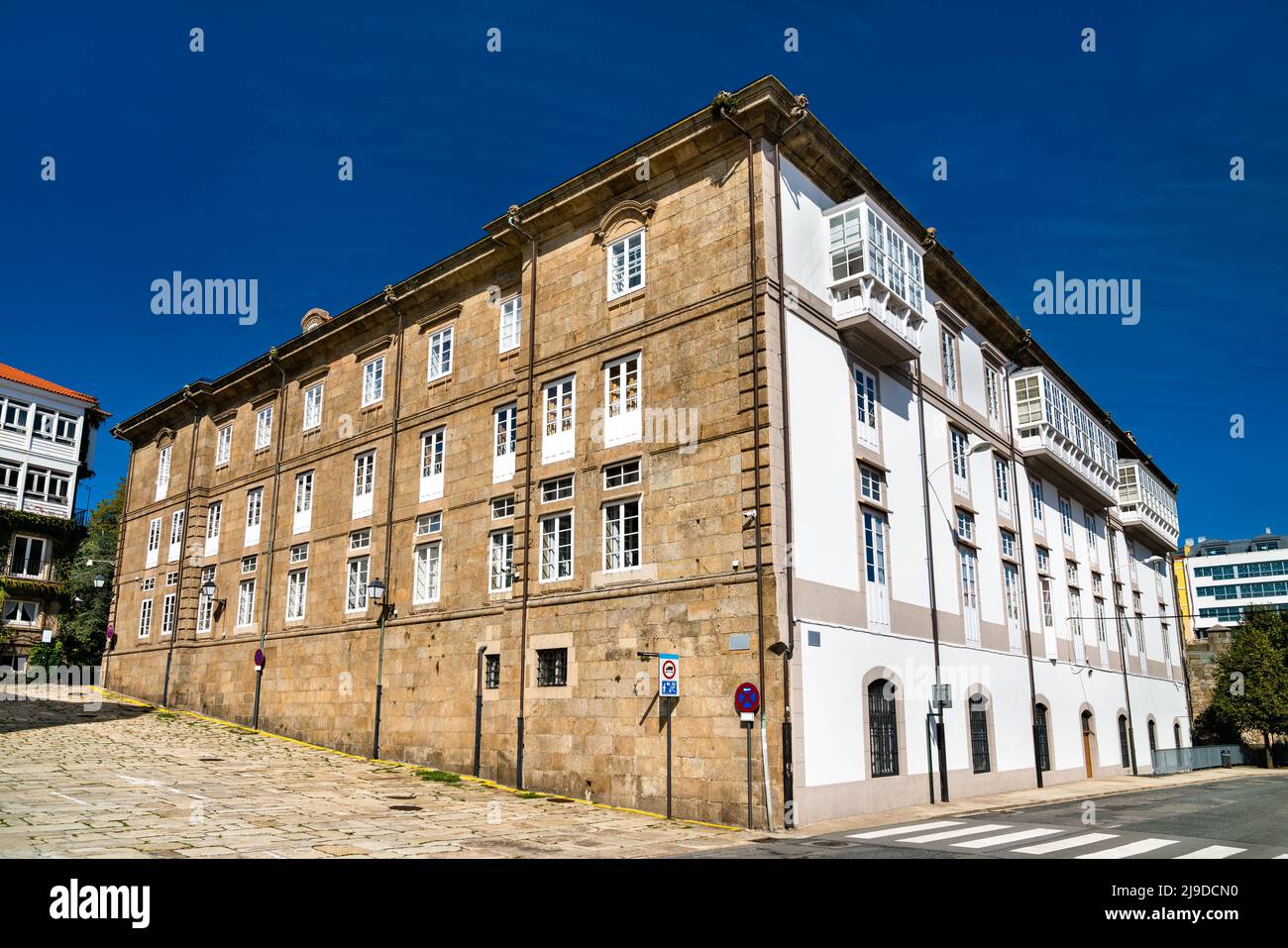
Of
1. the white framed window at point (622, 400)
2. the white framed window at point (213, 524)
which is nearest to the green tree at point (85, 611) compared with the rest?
the white framed window at point (213, 524)

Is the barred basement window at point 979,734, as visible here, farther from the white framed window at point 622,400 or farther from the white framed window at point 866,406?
the white framed window at point 622,400

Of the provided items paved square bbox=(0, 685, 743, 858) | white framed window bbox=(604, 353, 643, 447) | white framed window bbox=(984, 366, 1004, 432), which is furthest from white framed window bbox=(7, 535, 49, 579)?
white framed window bbox=(984, 366, 1004, 432)

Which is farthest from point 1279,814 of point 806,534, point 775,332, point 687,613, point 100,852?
point 100,852

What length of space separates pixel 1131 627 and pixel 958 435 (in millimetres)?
19894

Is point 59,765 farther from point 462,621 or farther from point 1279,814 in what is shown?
point 1279,814

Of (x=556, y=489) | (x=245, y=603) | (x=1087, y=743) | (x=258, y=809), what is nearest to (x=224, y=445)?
(x=245, y=603)

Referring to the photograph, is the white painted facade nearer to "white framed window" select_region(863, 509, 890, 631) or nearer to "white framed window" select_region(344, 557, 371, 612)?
"white framed window" select_region(863, 509, 890, 631)

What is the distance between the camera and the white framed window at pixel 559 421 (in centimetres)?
2328

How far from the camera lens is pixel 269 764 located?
23.8 m

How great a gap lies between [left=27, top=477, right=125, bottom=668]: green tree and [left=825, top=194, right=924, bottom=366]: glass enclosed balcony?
3906 centimetres

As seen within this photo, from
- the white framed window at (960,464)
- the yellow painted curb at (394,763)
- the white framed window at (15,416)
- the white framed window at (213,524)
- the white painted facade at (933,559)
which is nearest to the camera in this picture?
the yellow painted curb at (394,763)

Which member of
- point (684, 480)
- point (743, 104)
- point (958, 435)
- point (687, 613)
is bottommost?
point (687, 613)

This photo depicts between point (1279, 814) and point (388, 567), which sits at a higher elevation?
point (388, 567)

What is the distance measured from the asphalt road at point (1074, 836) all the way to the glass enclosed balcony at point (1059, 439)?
13939 millimetres
